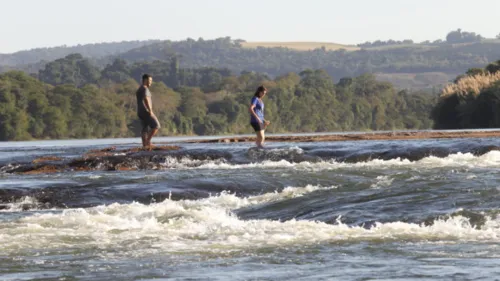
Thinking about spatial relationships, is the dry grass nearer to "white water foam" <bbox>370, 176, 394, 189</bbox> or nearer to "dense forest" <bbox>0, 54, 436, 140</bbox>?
"white water foam" <bbox>370, 176, 394, 189</bbox>

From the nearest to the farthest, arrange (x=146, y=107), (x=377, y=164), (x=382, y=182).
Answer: (x=382, y=182) < (x=377, y=164) < (x=146, y=107)

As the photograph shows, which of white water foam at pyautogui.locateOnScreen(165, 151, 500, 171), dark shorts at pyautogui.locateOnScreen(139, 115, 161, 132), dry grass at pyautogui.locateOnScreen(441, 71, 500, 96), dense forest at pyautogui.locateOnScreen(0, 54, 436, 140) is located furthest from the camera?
dense forest at pyautogui.locateOnScreen(0, 54, 436, 140)

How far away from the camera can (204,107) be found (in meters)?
108

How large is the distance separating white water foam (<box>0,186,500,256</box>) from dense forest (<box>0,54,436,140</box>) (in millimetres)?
67355

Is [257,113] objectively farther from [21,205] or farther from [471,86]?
[471,86]

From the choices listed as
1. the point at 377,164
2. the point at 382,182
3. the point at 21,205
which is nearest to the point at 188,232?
the point at 21,205

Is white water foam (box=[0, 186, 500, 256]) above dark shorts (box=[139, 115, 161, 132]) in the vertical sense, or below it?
below

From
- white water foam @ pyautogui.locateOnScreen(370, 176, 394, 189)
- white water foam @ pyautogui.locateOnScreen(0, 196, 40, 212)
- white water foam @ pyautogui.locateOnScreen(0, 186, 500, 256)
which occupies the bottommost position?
white water foam @ pyautogui.locateOnScreen(0, 196, 40, 212)

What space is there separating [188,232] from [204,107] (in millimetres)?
95617

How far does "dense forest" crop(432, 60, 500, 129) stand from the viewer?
46469mm

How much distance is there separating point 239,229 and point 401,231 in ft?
6.33

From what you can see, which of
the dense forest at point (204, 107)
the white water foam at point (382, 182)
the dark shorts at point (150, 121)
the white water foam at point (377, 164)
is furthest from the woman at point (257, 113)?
the dense forest at point (204, 107)

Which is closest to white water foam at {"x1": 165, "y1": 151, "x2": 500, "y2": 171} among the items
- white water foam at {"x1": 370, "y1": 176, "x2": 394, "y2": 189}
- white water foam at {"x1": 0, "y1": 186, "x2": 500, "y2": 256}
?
white water foam at {"x1": 370, "y1": 176, "x2": 394, "y2": 189}

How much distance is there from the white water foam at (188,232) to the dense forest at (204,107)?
67.4m
